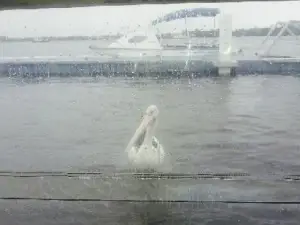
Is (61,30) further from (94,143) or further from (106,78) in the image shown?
(94,143)

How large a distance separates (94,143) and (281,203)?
66.1 inches

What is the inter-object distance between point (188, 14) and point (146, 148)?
0.92 meters

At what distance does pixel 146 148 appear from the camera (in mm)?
3119

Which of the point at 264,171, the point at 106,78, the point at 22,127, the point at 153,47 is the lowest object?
the point at 264,171

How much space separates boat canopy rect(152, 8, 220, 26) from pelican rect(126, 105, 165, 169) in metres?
0.64

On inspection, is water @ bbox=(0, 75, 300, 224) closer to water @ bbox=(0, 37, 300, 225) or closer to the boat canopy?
water @ bbox=(0, 37, 300, 225)

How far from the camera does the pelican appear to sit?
3.12 m

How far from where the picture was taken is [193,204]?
8.05 feet

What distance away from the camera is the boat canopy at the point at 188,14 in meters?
2.98

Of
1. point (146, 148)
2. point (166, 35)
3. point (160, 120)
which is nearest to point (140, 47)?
point (166, 35)

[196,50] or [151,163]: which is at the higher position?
[196,50]

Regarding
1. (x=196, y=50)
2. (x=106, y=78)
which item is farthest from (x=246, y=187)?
(x=106, y=78)

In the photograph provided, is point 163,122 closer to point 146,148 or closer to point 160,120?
point 160,120

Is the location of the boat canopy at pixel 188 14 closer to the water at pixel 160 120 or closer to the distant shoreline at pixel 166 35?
the distant shoreline at pixel 166 35
